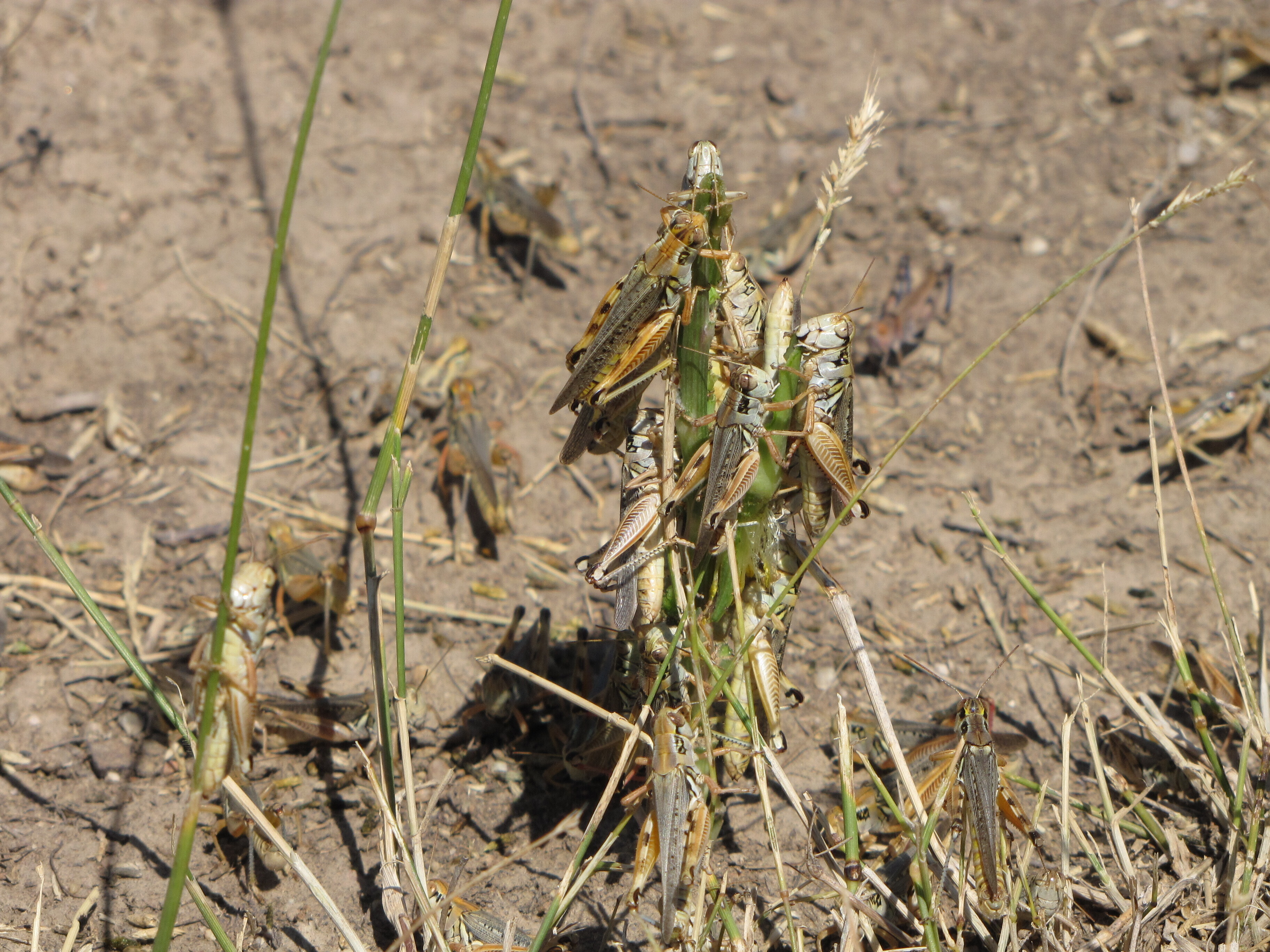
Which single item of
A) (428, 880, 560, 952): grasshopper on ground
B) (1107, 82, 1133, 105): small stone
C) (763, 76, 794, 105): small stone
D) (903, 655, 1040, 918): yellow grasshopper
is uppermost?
(1107, 82, 1133, 105): small stone

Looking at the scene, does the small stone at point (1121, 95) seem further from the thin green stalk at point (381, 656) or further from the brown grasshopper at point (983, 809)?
the thin green stalk at point (381, 656)

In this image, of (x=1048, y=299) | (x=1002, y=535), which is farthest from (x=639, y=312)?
(x=1002, y=535)

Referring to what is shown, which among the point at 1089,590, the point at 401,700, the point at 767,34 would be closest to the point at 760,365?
the point at 401,700

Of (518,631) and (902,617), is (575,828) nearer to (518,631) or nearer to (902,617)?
(518,631)

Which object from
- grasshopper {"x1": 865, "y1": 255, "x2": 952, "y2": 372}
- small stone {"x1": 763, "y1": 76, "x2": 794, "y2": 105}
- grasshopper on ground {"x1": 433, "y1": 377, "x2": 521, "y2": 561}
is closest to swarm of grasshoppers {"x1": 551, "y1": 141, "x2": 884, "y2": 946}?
grasshopper on ground {"x1": 433, "y1": 377, "x2": 521, "y2": 561}

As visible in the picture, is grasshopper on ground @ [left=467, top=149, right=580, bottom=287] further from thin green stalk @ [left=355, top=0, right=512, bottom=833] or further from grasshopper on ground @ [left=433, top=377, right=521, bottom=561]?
thin green stalk @ [left=355, top=0, right=512, bottom=833]

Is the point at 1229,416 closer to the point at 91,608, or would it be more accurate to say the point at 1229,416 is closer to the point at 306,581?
the point at 306,581
